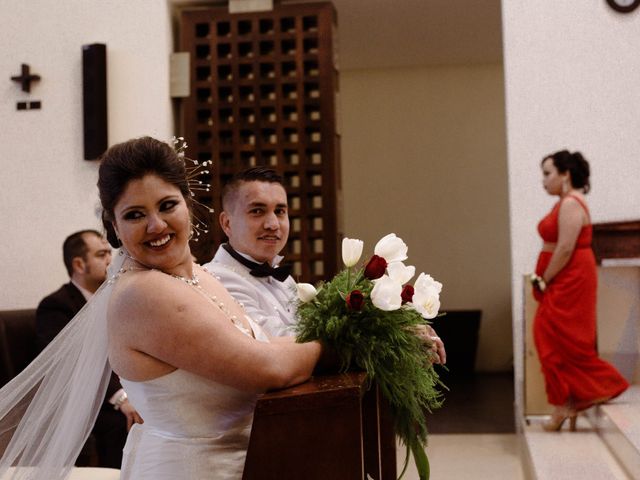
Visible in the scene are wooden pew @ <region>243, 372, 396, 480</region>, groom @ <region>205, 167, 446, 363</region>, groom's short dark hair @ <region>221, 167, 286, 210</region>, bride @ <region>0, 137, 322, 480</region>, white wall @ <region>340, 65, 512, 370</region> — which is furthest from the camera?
white wall @ <region>340, 65, 512, 370</region>

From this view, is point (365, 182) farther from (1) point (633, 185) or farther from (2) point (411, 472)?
(2) point (411, 472)

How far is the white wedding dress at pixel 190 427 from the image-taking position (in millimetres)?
1808

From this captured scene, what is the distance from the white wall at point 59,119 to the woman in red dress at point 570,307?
104 inches

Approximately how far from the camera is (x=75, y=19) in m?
6.24

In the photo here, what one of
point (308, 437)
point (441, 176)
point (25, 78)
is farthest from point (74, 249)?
point (441, 176)

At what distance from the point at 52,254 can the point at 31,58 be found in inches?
53.9

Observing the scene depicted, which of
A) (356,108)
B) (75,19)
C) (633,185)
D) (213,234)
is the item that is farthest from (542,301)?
(356,108)

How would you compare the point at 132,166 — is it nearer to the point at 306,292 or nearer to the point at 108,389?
the point at 306,292

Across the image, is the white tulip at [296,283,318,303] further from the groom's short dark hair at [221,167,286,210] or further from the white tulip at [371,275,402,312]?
the groom's short dark hair at [221,167,286,210]

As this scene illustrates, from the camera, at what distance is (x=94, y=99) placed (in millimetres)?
6051

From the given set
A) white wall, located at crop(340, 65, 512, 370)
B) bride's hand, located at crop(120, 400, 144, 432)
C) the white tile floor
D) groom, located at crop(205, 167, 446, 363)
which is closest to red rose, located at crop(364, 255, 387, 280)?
groom, located at crop(205, 167, 446, 363)

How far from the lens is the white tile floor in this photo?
16.4 feet

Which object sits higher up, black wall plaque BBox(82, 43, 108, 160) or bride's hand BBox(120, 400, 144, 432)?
black wall plaque BBox(82, 43, 108, 160)

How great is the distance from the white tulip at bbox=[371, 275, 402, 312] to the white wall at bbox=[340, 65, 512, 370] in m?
7.78
